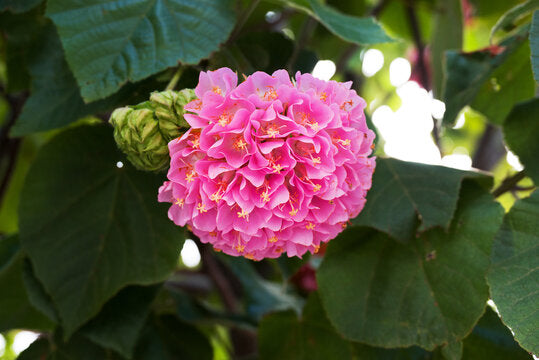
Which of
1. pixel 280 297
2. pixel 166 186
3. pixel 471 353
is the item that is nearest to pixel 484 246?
pixel 471 353

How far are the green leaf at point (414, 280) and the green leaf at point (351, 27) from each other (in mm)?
289

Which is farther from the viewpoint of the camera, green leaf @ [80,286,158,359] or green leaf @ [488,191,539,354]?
green leaf @ [80,286,158,359]

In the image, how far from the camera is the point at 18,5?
952mm

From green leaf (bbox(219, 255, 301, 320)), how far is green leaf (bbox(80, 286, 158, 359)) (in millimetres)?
273

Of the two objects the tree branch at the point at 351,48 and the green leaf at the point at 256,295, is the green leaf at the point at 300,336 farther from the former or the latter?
the tree branch at the point at 351,48

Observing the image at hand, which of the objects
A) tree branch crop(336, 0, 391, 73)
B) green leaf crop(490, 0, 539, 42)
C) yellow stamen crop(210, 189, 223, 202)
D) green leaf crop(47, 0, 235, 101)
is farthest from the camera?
tree branch crop(336, 0, 391, 73)

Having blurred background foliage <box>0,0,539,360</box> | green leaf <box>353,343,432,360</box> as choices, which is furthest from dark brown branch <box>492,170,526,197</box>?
green leaf <box>353,343,432,360</box>

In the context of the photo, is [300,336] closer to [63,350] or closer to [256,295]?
[256,295]

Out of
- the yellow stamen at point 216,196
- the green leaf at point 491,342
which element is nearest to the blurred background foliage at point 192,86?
the green leaf at point 491,342

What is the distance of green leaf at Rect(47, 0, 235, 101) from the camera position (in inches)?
30.9

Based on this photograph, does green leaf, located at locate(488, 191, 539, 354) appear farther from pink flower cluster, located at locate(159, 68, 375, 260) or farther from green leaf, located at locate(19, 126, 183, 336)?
green leaf, located at locate(19, 126, 183, 336)

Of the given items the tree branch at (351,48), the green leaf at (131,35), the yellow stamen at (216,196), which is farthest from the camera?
the tree branch at (351,48)

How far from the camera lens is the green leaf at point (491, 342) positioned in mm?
934

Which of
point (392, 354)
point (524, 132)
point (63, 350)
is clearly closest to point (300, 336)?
point (392, 354)
